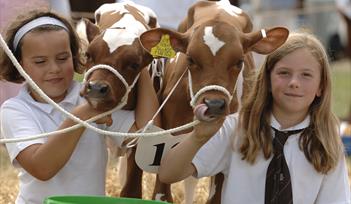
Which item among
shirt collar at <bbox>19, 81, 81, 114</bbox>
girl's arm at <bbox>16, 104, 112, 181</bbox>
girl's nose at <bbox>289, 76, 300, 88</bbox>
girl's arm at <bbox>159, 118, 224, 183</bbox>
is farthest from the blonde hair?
shirt collar at <bbox>19, 81, 81, 114</bbox>

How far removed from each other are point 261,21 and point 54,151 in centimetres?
1093

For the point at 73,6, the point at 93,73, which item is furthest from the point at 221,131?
the point at 73,6

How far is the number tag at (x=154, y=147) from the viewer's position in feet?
11.9

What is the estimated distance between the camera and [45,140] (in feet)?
11.4

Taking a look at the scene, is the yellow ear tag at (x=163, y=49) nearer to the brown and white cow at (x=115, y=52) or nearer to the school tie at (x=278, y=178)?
the brown and white cow at (x=115, y=52)

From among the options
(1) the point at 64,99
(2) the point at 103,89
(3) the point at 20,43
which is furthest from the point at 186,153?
(3) the point at 20,43

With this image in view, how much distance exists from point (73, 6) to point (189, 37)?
8.81 meters

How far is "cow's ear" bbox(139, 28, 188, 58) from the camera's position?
3535mm

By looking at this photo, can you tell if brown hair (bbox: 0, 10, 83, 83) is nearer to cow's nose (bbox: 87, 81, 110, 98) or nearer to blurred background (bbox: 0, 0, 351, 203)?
blurred background (bbox: 0, 0, 351, 203)

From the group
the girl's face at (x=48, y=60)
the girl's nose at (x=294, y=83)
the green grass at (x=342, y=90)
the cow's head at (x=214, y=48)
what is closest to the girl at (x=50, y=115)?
the girl's face at (x=48, y=60)

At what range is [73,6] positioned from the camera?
12203 mm

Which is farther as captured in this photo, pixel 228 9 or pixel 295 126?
pixel 228 9

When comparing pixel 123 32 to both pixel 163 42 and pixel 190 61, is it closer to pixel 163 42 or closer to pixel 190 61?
pixel 163 42

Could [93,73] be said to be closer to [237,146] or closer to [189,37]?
[189,37]
